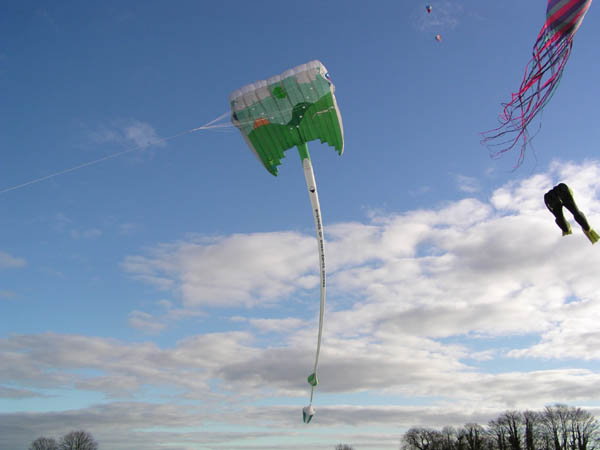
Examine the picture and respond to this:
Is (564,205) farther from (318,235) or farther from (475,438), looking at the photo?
(475,438)

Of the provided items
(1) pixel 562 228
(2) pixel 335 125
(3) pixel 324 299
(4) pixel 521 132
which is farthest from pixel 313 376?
(4) pixel 521 132

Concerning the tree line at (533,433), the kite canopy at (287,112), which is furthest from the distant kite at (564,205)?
the tree line at (533,433)

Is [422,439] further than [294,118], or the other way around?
[422,439]

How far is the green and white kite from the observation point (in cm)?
1555

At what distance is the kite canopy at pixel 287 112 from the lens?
15.5 m

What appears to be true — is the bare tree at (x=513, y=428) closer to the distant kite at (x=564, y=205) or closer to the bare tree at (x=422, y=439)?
the bare tree at (x=422, y=439)

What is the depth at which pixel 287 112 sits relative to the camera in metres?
16.2

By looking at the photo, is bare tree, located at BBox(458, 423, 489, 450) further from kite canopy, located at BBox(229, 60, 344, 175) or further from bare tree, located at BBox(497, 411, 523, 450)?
kite canopy, located at BBox(229, 60, 344, 175)

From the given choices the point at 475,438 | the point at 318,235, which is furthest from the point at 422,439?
the point at 318,235

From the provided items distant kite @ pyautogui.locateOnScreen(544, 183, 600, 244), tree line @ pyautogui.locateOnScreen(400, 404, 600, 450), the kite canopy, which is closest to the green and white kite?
the kite canopy

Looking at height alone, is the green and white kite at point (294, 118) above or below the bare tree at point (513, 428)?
above

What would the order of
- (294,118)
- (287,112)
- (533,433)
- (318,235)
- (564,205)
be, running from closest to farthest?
(564,205)
(287,112)
(294,118)
(318,235)
(533,433)

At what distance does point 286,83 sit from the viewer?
15492 mm

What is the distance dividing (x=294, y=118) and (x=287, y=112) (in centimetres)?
41
